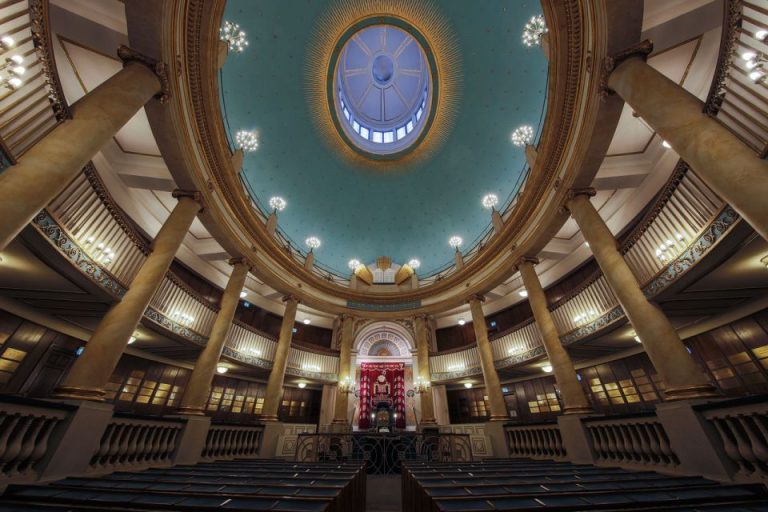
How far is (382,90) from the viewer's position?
19.6 meters

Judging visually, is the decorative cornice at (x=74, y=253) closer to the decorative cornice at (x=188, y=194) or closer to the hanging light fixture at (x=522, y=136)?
the decorative cornice at (x=188, y=194)

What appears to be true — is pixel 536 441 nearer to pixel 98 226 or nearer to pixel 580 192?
pixel 580 192

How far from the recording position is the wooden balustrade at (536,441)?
302 inches

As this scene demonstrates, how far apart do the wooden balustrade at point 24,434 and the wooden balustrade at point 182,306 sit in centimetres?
464

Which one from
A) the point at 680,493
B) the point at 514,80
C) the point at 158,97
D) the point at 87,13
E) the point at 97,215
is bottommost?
the point at 680,493

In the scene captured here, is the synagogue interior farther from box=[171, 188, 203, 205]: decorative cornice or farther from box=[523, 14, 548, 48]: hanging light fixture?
box=[171, 188, 203, 205]: decorative cornice

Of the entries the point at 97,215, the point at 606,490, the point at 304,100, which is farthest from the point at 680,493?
the point at 304,100

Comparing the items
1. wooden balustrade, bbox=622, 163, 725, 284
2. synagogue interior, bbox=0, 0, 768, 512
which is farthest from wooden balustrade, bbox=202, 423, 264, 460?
wooden balustrade, bbox=622, 163, 725, 284

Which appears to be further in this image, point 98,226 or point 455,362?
point 455,362

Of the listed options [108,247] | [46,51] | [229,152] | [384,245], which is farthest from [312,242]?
[46,51]

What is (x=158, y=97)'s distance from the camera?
620cm

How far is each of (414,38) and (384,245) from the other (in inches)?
474

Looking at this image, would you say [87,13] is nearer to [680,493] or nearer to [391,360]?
[680,493]

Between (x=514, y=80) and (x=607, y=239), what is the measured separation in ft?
30.9
